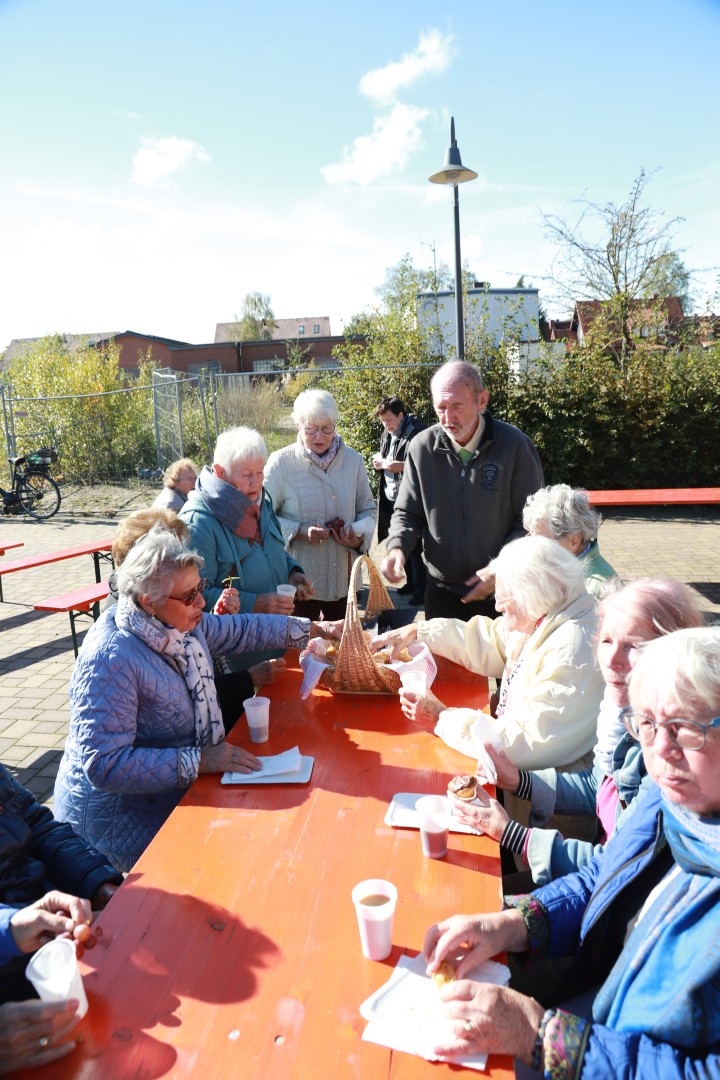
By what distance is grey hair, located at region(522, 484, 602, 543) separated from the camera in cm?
315

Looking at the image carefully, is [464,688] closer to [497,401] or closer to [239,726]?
[239,726]

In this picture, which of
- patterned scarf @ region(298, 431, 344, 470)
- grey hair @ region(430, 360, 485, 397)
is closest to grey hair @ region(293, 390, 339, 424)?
patterned scarf @ region(298, 431, 344, 470)

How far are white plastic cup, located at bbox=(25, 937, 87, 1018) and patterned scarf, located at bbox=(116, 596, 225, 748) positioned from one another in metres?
1.04

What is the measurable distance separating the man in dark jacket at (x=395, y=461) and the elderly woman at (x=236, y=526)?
3.46 m

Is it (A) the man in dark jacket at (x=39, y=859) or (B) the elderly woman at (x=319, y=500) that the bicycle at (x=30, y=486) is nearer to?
(B) the elderly woman at (x=319, y=500)

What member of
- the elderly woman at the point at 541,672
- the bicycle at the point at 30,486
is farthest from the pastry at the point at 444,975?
the bicycle at the point at 30,486

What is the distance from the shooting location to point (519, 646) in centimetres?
266

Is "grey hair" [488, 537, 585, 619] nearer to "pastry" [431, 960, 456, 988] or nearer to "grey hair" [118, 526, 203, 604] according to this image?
"grey hair" [118, 526, 203, 604]

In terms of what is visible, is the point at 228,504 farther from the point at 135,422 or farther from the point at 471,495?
the point at 135,422

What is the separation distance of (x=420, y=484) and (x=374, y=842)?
2.41 m

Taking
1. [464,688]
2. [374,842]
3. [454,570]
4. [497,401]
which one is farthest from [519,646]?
[497,401]

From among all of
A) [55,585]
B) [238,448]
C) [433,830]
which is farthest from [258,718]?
[55,585]

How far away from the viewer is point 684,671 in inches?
55.1

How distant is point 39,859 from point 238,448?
1.90 m
